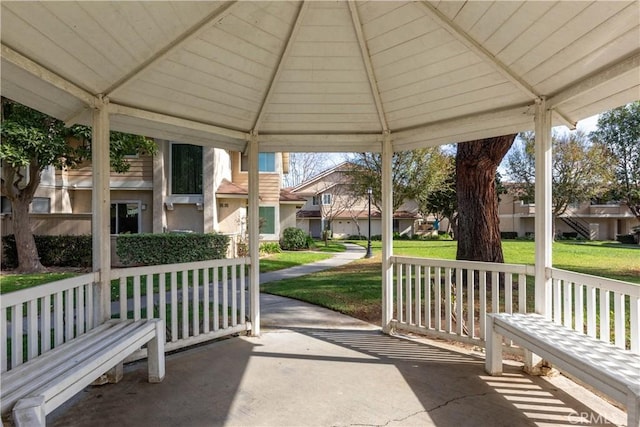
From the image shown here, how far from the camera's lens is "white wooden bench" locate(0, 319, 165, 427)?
188 centimetres

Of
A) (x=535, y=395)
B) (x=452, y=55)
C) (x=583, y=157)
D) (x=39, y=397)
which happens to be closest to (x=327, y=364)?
(x=535, y=395)

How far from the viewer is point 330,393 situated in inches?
121

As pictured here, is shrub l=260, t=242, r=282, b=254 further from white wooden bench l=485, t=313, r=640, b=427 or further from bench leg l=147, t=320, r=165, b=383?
white wooden bench l=485, t=313, r=640, b=427

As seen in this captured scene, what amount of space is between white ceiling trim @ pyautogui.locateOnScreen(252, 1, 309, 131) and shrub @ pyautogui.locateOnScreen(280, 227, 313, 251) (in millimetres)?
13185

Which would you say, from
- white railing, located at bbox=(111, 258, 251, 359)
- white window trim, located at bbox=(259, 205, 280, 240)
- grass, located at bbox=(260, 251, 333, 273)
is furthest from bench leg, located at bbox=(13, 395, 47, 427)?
white window trim, located at bbox=(259, 205, 280, 240)

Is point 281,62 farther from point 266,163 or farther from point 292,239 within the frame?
point 292,239

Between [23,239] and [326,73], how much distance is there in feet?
34.0

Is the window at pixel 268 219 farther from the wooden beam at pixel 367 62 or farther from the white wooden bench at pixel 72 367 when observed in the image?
the white wooden bench at pixel 72 367

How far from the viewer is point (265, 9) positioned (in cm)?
281

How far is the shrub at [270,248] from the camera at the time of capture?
15.5m

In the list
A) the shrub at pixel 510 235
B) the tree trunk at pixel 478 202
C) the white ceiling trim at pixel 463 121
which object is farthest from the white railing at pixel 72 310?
the shrub at pixel 510 235

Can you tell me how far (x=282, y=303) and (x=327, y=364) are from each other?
10.2ft

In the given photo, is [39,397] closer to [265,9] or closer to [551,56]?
[265,9]

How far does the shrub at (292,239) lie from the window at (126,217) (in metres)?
6.51
